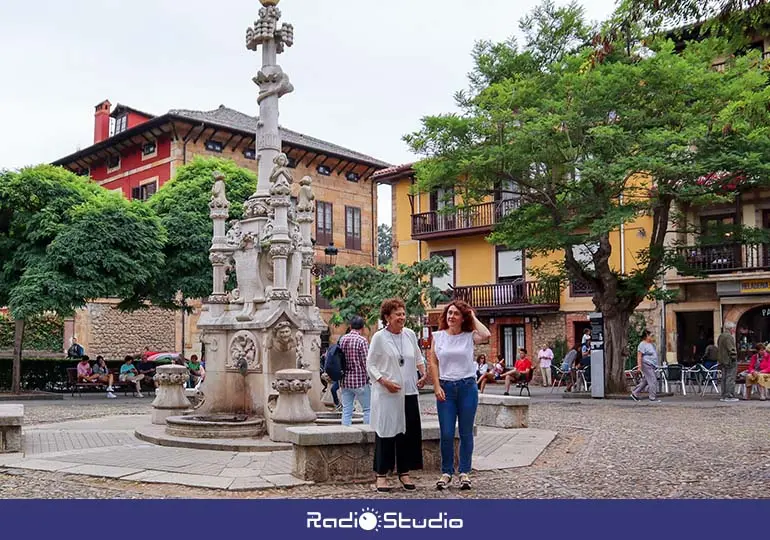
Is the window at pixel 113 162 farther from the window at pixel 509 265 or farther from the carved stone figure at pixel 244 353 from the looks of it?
the carved stone figure at pixel 244 353

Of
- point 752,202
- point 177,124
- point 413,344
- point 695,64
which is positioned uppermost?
point 177,124

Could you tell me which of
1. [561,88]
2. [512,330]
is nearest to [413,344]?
[561,88]

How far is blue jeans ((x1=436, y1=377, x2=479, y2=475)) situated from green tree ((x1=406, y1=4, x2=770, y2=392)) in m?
13.3

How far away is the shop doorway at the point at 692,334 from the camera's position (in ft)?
101

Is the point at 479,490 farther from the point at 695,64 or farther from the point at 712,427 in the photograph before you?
the point at 695,64

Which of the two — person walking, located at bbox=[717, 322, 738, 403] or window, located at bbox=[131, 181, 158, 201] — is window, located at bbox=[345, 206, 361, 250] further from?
person walking, located at bbox=[717, 322, 738, 403]

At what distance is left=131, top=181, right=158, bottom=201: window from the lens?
40594 mm

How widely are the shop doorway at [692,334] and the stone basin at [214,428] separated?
23.1 metres

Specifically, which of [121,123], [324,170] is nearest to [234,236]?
[324,170]

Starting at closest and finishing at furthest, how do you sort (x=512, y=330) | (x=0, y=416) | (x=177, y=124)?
1. (x=0, y=416)
2. (x=512, y=330)
3. (x=177, y=124)

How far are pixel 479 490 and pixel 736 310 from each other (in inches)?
972

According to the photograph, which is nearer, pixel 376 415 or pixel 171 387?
pixel 376 415

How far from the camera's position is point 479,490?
754 cm

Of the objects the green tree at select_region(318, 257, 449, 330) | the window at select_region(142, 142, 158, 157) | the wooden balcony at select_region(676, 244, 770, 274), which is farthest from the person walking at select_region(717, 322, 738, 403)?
the window at select_region(142, 142, 158, 157)
